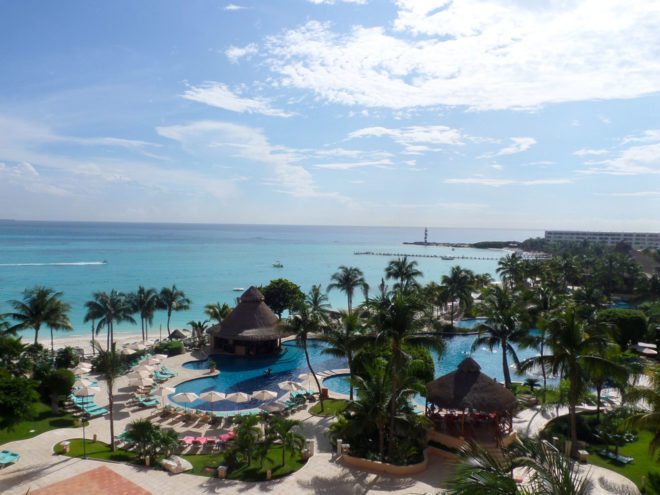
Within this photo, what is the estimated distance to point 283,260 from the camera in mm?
149375

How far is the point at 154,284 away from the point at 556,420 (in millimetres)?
80434

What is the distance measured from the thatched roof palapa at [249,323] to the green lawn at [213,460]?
16.3m

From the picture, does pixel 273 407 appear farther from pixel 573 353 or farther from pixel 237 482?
pixel 573 353

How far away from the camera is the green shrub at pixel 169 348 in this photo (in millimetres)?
35562

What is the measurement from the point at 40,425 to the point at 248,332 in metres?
16.3

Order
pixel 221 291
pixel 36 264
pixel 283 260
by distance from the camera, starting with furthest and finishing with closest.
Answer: pixel 283 260, pixel 36 264, pixel 221 291

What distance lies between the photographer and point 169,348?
3553 cm

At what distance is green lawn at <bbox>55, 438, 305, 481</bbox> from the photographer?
16625mm

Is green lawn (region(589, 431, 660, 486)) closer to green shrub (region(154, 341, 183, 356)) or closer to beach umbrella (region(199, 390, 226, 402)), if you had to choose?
beach umbrella (region(199, 390, 226, 402))

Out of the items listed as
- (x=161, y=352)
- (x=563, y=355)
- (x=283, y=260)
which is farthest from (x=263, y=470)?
(x=283, y=260)

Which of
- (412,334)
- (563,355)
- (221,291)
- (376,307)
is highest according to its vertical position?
(376,307)

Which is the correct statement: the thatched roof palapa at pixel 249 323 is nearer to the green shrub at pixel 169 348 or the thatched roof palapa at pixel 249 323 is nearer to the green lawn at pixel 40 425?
the green shrub at pixel 169 348

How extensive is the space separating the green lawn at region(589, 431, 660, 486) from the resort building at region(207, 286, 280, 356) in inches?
912

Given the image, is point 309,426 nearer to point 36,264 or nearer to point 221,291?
point 221,291
